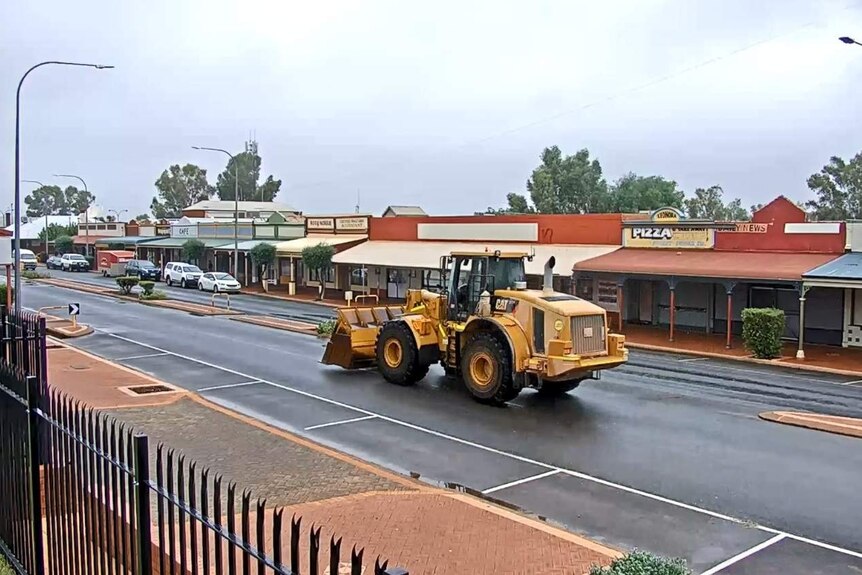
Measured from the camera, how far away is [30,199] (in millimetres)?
194250

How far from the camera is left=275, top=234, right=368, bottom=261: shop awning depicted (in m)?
49.5

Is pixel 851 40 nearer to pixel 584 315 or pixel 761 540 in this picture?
pixel 584 315

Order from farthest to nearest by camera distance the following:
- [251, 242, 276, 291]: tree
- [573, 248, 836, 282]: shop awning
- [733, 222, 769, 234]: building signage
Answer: [251, 242, 276, 291]: tree
[733, 222, 769, 234]: building signage
[573, 248, 836, 282]: shop awning

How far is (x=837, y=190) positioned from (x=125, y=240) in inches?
2467

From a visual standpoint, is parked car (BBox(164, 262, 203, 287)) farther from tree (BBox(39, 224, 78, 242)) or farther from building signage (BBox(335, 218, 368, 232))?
tree (BBox(39, 224, 78, 242))

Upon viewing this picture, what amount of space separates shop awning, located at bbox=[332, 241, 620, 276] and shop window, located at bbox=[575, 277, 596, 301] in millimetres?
1082

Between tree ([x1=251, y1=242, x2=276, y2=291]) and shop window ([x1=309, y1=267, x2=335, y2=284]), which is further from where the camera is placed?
tree ([x1=251, y1=242, x2=276, y2=291])

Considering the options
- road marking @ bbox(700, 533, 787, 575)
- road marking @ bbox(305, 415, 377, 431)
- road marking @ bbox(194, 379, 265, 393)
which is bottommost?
road marking @ bbox(700, 533, 787, 575)

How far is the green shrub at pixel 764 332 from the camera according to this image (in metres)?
24.3

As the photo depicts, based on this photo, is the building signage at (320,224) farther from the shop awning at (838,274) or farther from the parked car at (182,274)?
the shop awning at (838,274)

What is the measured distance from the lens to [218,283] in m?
51.6

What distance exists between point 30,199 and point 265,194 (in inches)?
3198

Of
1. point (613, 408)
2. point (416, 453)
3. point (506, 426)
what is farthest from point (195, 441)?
point (613, 408)

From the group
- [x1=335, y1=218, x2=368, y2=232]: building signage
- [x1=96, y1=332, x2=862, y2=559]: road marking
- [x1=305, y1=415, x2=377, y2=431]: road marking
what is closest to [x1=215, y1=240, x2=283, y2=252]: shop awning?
[x1=335, y1=218, x2=368, y2=232]: building signage
